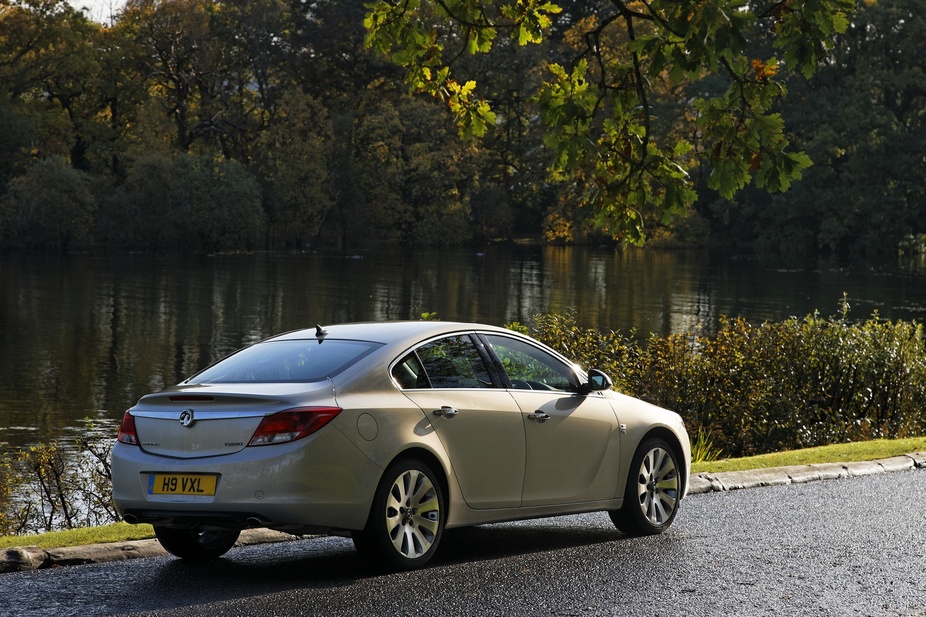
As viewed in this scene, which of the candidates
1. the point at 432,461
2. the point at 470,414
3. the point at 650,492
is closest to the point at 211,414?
the point at 432,461

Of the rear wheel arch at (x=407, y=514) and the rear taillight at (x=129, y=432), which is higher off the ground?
the rear taillight at (x=129, y=432)

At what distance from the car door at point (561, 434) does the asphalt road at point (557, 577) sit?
412 mm

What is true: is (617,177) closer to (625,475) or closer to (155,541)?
(625,475)

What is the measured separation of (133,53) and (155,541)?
81092 millimetres

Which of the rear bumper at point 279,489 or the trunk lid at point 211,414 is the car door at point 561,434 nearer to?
the rear bumper at point 279,489

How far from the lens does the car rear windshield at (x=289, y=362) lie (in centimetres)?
801

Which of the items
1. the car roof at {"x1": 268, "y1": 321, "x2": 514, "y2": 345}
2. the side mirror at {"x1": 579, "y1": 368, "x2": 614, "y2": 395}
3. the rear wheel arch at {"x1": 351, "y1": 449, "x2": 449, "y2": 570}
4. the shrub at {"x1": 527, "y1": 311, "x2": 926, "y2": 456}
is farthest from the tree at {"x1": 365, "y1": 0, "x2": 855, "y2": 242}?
the shrub at {"x1": 527, "y1": 311, "x2": 926, "y2": 456}

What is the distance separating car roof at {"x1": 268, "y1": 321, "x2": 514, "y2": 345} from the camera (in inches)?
334

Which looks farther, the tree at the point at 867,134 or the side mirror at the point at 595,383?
the tree at the point at 867,134

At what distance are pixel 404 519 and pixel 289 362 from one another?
1.21 m

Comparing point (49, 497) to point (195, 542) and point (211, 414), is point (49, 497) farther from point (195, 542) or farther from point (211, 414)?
point (211, 414)

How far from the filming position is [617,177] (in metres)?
13.6

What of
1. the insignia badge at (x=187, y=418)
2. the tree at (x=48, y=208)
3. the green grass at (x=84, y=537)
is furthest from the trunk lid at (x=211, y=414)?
the tree at (x=48, y=208)

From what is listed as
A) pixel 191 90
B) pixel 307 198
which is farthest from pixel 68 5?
pixel 307 198
